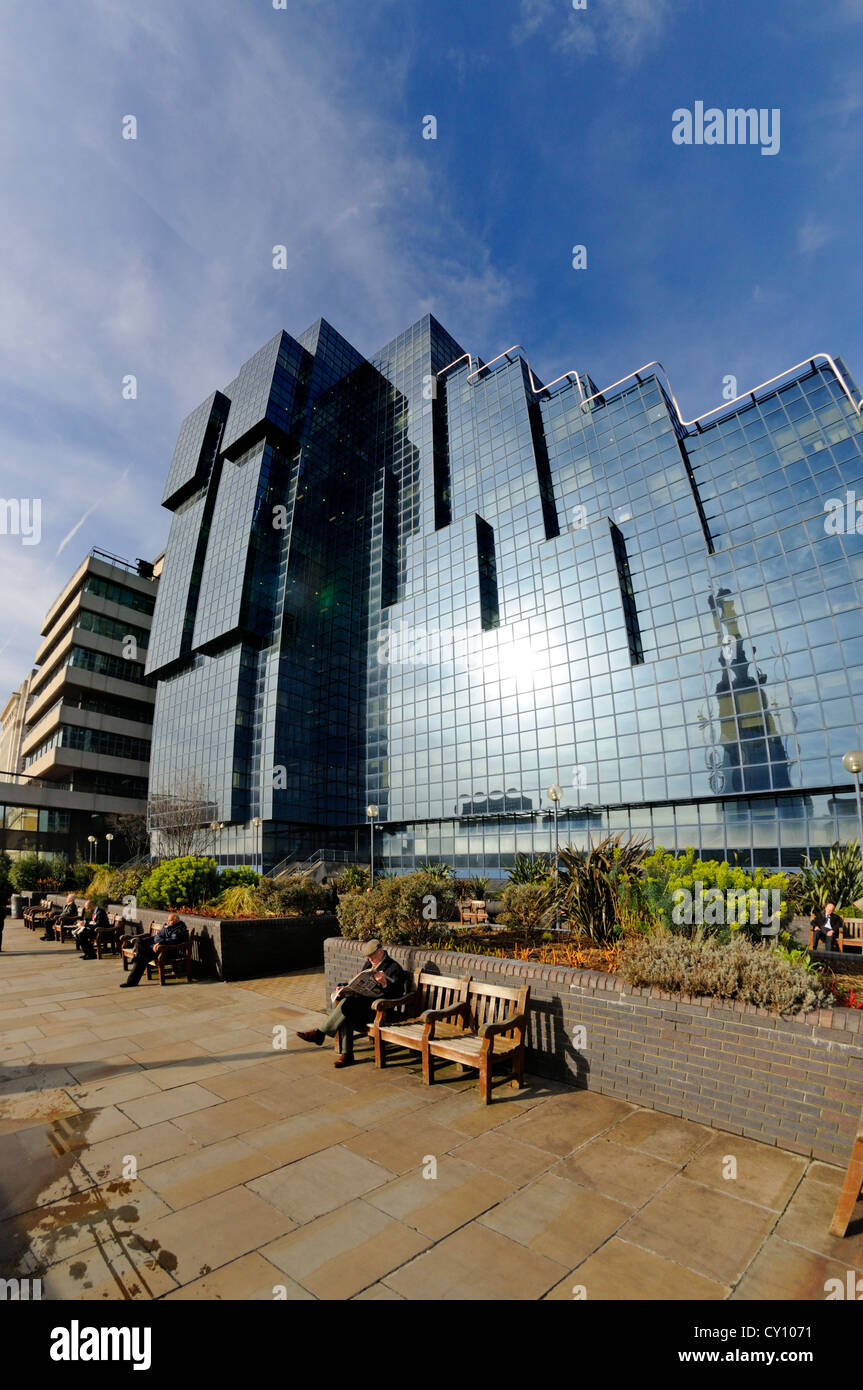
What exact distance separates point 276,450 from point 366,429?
12.1 meters

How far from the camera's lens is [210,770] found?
169 ft

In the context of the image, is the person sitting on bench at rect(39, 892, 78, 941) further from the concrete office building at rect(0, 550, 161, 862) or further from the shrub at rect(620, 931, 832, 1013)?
the concrete office building at rect(0, 550, 161, 862)

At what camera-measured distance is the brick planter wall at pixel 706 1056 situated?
15.4ft

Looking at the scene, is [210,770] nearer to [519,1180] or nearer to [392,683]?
[392,683]

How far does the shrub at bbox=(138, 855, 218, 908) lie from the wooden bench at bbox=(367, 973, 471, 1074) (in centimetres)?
1133

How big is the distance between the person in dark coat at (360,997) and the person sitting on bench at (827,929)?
32.6 feet

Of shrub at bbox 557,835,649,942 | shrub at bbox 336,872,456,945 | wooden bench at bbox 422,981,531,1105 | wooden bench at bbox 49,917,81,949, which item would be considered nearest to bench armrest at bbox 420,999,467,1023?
wooden bench at bbox 422,981,531,1105

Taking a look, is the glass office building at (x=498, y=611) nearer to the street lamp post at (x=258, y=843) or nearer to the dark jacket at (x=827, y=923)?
the street lamp post at (x=258, y=843)

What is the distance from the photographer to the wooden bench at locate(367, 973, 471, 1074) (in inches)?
270

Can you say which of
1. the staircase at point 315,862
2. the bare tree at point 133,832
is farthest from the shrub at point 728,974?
the bare tree at point 133,832

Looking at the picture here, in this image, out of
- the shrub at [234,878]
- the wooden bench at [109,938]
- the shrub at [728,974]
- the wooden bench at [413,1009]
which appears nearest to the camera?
the shrub at [728,974]
